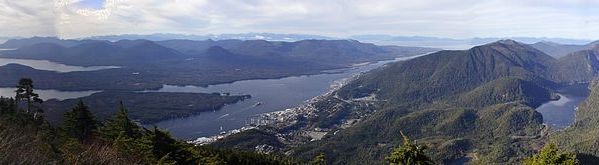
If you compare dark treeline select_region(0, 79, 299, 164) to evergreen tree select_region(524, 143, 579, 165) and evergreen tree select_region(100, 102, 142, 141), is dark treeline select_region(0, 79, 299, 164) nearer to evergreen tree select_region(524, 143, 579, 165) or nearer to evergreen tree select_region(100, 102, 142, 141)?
evergreen tree select_region(100, 102, 142, 141)

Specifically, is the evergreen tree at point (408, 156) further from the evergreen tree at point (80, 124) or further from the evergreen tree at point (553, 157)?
the evergreen tree at point (80, 124)

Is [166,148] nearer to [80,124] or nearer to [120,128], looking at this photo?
[120,128]

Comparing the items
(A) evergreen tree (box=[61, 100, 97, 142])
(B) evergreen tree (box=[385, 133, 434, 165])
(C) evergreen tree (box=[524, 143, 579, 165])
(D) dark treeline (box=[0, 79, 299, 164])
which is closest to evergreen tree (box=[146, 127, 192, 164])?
(D) dark treeline (box=[0, 79, 299, 164])

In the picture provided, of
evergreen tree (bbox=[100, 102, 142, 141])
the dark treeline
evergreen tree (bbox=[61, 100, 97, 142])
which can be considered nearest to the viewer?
the dark treeline

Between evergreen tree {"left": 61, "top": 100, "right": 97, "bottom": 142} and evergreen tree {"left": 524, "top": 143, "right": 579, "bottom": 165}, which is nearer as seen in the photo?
evergreen tree {"left": 524, "top": 143, "right": 579, "bottom": 165}

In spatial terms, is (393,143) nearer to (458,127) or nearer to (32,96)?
(458,127)

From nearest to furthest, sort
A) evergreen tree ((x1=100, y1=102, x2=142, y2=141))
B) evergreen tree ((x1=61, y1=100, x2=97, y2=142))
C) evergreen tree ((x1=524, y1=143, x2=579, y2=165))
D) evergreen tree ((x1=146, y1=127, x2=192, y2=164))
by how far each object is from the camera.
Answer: evergreen tree ((x1=524, y1=143, x2=579, y2=165))
evergreen tree ((x1=146, y1=127, x2=192, y2=164))
evergreen tree ((x1=100, y1=102, x2=142, y2=141))
evergreen tree ((x1=61, y1=100, x2=97, y2=142))

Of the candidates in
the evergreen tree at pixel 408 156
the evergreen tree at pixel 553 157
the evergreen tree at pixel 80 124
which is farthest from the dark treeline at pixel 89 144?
the evergreen tree at pixel 553 157

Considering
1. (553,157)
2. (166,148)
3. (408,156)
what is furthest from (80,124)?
(553,157)
